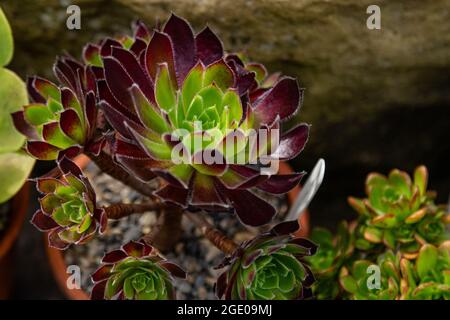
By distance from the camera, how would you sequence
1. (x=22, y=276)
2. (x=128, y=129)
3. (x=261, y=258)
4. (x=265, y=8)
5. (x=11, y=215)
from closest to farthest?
(x=128, y=129) → (x=261, y=258) → (x=265, y=8) → (x=11, y=215) → (x=22, y=276)

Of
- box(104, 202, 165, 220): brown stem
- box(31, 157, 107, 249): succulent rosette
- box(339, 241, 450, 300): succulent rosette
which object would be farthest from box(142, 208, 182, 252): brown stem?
box(339, 241, 450, 300): succulent rosette

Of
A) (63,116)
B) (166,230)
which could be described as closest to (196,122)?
(63,116)

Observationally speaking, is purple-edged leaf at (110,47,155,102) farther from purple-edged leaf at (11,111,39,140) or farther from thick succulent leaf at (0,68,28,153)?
thick succulent leaf at (0,68,28,153)

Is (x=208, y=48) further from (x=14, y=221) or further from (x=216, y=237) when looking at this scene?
(x=14, y=221)

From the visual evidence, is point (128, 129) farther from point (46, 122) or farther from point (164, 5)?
point (164, 5)
